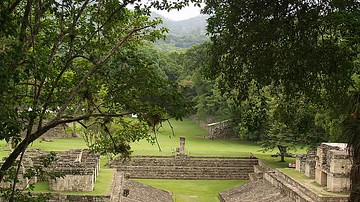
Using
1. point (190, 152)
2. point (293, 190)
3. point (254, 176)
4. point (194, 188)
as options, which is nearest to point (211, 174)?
point (254, 176)

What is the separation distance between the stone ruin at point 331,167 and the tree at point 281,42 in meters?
8.44

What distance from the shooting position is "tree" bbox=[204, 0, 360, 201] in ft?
22.9

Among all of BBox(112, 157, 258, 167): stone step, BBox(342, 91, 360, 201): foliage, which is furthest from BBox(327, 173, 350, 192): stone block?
BBox(112, 157, 258, 167): stone step

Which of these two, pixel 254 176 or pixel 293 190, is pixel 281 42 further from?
pixel 254 176

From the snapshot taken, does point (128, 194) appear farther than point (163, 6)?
Yes

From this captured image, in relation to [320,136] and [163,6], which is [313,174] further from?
[163,6]

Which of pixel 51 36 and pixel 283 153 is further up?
pixel 51 36

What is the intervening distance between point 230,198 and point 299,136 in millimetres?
7469

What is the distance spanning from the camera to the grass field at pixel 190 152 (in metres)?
22.2

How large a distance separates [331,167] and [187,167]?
40.8 feet

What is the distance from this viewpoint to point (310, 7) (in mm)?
6973

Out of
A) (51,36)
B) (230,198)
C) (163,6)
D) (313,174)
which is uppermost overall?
(163,6)

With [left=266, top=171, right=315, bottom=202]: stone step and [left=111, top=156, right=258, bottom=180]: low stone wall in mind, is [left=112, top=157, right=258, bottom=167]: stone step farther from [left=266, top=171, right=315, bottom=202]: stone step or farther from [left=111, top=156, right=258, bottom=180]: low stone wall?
[left=266, top=171, right=315, bottom=202]: stone step

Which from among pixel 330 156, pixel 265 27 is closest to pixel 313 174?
pixel 330 156
